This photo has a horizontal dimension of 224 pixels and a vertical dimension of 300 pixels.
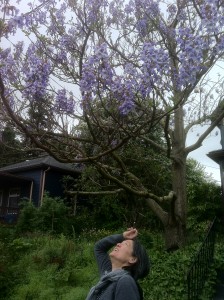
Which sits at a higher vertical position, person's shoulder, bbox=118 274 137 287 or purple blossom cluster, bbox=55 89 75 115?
purple blossom cluster, bbox=55 89 75 115

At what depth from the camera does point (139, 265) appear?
2.73 m

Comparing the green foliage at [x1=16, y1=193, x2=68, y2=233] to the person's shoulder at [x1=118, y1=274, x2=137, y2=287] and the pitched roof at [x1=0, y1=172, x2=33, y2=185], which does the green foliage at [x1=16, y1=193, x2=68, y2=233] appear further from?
the person's shoulder at [x1=118, y1=274, x2=137, y2=287]

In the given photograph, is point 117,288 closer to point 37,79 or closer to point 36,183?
point 37,79

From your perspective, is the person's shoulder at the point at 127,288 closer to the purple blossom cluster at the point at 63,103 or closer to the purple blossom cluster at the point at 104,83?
the purple blossom cluster at the point at 104,83

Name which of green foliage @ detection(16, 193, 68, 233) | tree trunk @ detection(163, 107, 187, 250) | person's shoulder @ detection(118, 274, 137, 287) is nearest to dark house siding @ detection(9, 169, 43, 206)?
green foliage @ detection(16, 193, 68, 233)

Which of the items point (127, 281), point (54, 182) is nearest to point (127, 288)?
point (127, 281)

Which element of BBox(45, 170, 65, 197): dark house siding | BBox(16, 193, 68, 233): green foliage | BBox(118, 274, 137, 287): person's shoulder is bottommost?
BBox(118, 274, 137, 287): person's shoulder

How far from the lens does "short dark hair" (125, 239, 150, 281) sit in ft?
8.86

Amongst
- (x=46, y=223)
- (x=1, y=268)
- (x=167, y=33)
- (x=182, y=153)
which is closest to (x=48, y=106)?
(x=167, y=33)

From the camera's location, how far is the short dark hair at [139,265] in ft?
8.86

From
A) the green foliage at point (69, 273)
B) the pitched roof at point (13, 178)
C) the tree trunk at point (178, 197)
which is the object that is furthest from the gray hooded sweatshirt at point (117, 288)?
the pitched roof at point (13, 178)

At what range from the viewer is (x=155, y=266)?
328 inches

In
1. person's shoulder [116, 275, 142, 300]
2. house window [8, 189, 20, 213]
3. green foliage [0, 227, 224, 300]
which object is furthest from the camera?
house window [8, 189, 20, 213]

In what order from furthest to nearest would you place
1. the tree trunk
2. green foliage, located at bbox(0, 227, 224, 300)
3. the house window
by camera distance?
the house window
the tree trunk
green foliage, located at bbox(0, 227, 224, 300)
